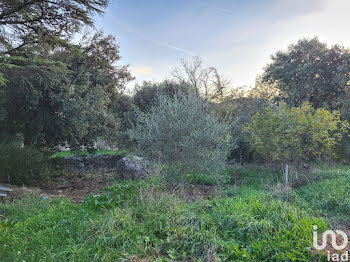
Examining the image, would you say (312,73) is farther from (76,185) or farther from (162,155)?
(76,185)

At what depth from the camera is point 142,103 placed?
15141 millimetres

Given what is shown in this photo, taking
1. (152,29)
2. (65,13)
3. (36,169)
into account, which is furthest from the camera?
(152,29)

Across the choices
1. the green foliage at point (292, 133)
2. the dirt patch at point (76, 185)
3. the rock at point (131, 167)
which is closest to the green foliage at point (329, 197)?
the green foliage at point (292, 133)

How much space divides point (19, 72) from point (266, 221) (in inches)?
313

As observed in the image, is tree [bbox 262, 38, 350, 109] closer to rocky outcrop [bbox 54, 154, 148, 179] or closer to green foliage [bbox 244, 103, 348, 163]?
green foliage [bbox 244, 103, 348, 163]

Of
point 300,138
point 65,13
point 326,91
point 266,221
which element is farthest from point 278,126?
point 326,91

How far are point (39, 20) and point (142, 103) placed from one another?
8.35 metres

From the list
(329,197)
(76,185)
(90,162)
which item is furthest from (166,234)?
(90,162)

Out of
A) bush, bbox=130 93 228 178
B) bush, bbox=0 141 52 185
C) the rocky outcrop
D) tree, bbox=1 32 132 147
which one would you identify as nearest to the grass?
bush, bbox=130 93 228 178

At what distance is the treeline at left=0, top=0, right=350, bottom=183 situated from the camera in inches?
241

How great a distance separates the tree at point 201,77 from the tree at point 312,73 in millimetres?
3049

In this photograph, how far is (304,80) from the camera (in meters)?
14.1

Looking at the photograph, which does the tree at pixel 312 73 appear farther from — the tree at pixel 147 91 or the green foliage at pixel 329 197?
the green foliage at pixel 329 197

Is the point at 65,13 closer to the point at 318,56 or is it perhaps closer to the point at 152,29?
the point at 152,29
